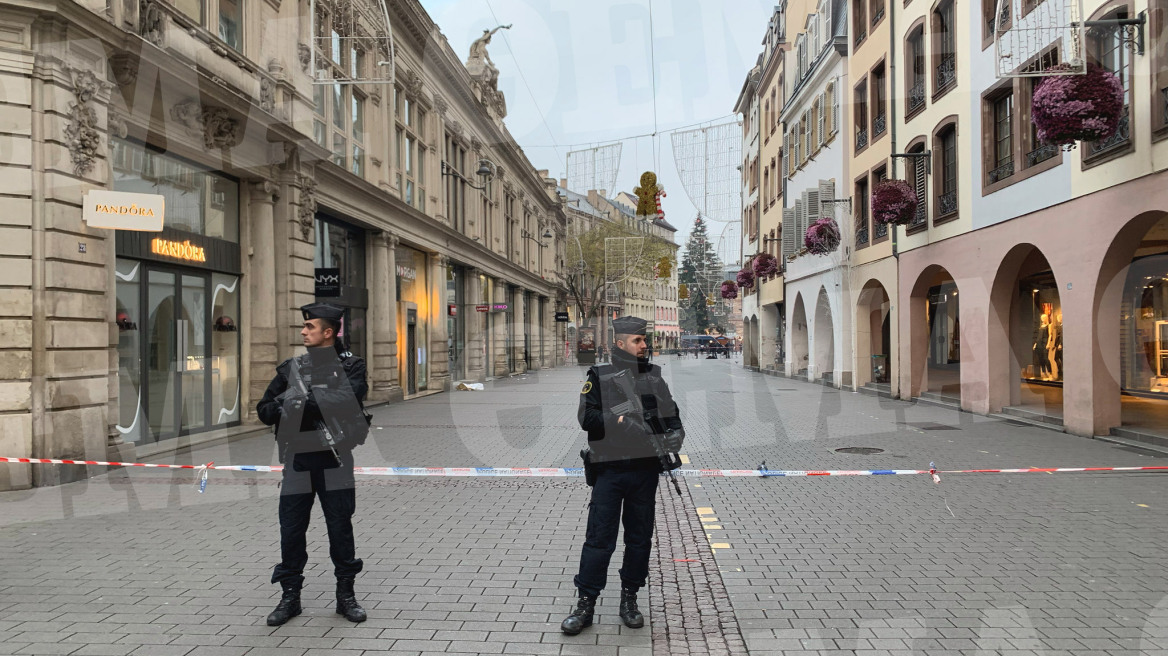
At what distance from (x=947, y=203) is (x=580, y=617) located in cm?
1669

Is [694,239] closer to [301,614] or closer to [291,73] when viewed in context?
[291,73]

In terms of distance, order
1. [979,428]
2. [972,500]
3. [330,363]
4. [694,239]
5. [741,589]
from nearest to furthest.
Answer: [330,363] → [741,589] → [972,500] → [979,428] → [694,239]

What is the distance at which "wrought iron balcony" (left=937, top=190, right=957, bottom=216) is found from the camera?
696 inches

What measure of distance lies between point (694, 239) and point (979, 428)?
354 feet

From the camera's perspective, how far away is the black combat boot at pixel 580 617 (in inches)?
171

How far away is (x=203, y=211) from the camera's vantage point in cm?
1314

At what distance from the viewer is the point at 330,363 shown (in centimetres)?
463

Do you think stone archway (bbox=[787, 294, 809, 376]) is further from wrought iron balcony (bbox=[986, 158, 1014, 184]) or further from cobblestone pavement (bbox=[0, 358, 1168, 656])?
cobblestone pavement (bbox=[0, 358, 1168, 656])

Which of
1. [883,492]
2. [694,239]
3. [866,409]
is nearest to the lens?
[883,492]

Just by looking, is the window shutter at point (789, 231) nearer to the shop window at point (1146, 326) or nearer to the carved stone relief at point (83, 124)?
the shop window at point (1146, 326)

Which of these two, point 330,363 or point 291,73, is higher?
point 291,73

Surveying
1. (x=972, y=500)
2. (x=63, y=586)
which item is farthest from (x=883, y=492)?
(x=63, y=586)

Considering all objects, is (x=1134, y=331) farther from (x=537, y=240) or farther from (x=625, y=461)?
(x=537, y=240)

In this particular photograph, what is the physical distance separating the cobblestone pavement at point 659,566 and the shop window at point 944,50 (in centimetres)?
1044
